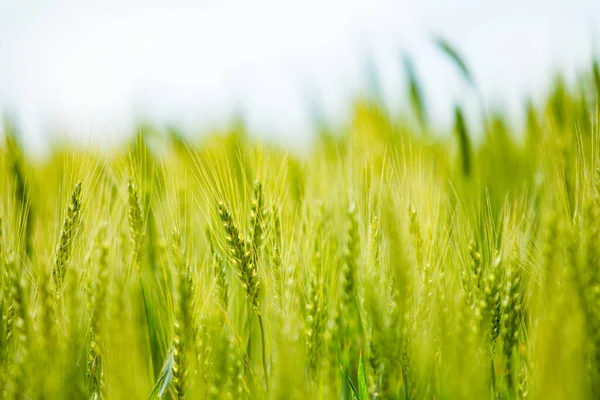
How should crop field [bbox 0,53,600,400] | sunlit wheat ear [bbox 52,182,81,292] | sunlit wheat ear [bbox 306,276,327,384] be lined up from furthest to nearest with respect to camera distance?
sunlit wheat ear [bbox 52,182,81,292], sunlit wheat ear [bbox 306,276,327,384], crop field [bbox 0,53,600,400]

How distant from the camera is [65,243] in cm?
87

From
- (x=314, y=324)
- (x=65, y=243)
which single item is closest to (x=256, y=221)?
(x=314, y=324)

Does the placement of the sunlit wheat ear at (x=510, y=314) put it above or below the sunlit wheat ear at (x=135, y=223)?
below

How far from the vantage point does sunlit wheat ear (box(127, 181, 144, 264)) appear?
923 millimetres

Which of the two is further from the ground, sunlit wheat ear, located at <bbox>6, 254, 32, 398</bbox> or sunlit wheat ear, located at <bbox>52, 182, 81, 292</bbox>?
sunlit wheat ear, located at <bbox>52, 182, 81, 292</bbox>

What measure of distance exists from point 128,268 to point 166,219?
12 centimetres

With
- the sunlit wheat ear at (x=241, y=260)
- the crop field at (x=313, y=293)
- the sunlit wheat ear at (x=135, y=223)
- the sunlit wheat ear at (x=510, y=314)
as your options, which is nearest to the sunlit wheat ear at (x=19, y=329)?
the crop field at (x=313, y=293)

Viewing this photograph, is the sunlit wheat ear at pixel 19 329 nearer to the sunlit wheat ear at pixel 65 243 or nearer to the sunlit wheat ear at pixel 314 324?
the sunlit wheat ear at pixel 65 243

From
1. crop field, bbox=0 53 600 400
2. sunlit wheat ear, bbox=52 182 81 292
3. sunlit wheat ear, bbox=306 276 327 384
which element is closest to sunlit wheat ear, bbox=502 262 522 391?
crop field, bbox=0 53 600 400

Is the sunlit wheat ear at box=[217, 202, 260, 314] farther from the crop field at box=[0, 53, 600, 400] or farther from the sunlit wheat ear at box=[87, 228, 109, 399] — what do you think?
the sunlit wheat ear at box=[87, 228, 109, 399]

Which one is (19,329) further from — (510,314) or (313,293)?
(510,314)

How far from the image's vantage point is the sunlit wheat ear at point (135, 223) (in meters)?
0.92

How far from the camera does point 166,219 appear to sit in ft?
3.06

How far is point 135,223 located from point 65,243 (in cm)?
12
